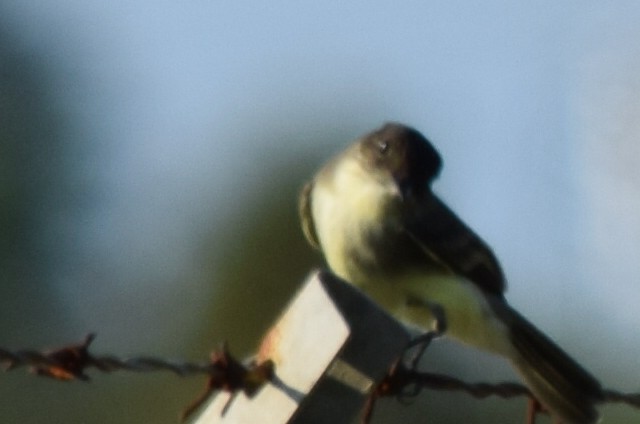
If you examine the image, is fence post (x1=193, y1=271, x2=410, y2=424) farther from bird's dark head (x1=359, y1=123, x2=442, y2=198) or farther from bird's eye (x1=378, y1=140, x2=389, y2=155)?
bird's eye (x1=378, y1=140, x2=389, y2=155)

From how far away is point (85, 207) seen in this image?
1902cm

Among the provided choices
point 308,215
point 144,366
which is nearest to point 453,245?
point 308,215

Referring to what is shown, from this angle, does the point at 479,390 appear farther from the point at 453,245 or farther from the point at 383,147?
the point at 383,147

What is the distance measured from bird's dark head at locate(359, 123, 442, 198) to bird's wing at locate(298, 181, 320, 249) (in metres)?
0.19

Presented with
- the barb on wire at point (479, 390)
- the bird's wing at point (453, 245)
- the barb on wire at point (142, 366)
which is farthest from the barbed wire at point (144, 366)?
the bird's wing at point (453, 245)

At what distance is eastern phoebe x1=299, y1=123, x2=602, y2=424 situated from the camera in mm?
5973

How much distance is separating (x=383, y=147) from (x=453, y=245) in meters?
0.41

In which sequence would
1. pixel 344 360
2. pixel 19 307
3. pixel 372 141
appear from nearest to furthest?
pixel 344 360 → pixel 372 141 → pixel 19 307

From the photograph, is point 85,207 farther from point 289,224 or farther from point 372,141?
point 372,141

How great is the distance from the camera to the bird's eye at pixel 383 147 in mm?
6480

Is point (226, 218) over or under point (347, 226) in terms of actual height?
under

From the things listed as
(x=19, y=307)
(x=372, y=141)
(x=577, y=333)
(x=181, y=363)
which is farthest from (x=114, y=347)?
(x=181, y=363)

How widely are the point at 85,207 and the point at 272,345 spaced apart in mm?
15482

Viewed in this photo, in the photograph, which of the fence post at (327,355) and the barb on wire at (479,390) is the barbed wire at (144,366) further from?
the barb on wire at (479,390)
